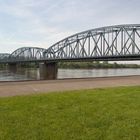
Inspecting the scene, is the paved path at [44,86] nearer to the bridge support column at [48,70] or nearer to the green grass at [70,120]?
the green grass at [70,120]

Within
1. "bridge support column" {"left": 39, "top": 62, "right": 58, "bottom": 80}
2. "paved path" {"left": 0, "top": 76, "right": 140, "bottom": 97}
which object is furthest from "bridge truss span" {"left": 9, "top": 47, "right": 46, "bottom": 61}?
"paved path" {"left": 0, "top": 76, "right": 140, "bottom": 97}

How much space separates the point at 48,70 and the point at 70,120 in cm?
7340

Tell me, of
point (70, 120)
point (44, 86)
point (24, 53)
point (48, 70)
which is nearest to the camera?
point (70, 120)

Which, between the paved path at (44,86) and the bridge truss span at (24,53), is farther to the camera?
the bridge truss span at (24,53)

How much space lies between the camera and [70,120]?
6.92 m

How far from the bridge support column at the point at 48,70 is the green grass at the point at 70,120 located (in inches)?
2539

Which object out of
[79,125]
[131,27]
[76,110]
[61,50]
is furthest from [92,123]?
[61,50]

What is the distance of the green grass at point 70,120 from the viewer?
574 centimetres

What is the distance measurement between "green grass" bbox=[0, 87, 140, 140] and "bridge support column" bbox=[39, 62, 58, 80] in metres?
64.5

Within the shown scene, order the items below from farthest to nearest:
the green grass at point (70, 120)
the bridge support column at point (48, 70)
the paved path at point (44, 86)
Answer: the bridge support column at point (48, 70) → the paved path at point (44, 86) → the green grass at point (70, 120)

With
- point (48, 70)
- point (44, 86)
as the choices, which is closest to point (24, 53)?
point (48, 70)

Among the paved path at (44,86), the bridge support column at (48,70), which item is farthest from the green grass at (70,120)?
the bridge support column at (48,70)

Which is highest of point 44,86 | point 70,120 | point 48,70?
point 70,120

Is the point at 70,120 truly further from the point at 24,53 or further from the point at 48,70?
the point at 24,53
